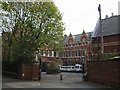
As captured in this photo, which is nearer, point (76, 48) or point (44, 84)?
point (44, 84)

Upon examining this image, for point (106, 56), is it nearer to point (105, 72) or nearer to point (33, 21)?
point (105, 72)

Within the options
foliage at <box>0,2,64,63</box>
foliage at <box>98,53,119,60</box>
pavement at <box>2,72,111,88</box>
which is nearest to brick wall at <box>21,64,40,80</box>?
pavement at <box>2,72,111,88</box>

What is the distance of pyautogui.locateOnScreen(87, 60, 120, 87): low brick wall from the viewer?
82.6ft

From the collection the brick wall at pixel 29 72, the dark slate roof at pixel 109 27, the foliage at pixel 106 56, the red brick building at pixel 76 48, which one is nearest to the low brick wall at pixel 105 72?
the foliage at pixel 106 56

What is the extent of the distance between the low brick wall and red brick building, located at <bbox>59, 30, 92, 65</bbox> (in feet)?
151

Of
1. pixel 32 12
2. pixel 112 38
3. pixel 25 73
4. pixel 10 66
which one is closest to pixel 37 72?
pixel 25 73

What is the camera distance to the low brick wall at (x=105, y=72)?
25.2 m

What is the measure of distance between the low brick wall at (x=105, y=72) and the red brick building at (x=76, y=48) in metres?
46.1

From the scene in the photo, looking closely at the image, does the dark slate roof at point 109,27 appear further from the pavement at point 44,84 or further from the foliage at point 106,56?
the pavement at point 44,84

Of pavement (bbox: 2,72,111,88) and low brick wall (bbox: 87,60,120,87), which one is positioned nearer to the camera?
low brick wall (bbox: 87,60,120,87)

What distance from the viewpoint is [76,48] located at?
85.2m

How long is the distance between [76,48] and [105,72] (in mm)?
57014

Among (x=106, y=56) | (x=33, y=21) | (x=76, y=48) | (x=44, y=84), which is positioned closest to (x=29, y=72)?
(x=44, y=84)

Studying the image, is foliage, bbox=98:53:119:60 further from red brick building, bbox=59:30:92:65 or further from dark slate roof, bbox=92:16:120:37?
red brick building, bbox=59:30:92:65
